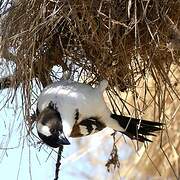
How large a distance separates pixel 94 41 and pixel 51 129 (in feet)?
0.49

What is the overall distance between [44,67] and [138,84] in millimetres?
159

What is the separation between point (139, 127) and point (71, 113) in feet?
0.42

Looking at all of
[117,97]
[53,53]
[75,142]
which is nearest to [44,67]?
[53,53]

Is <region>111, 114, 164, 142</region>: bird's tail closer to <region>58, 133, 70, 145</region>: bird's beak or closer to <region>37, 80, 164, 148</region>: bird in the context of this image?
<region>37, 80, 164, 148</region>: bird

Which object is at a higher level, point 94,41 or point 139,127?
point 94,41

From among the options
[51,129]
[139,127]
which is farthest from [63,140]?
[139,127]

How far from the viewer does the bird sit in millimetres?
1019

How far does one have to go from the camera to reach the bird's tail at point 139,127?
110cm

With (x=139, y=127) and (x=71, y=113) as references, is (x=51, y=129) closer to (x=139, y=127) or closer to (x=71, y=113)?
(x=71, y=113)

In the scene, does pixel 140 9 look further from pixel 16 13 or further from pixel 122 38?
pixel 16 13

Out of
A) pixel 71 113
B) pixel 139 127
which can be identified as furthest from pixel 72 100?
pixel 139 127

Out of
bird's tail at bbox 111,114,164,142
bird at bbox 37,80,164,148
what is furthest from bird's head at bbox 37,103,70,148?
bird's tail at bbox 111,114,164,142

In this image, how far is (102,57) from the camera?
1.03 meters

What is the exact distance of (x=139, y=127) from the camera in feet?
3.58
